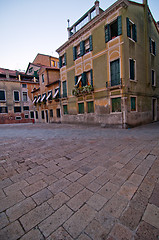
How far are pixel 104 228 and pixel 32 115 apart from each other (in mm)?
28245

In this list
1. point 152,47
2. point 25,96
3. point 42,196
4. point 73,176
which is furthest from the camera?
point 25,96

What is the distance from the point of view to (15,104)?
25.2m

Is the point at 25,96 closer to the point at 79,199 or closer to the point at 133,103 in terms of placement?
the point at 133,103

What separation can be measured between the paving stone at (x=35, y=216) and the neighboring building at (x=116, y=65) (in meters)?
8.53

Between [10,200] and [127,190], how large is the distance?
2028 millimetres

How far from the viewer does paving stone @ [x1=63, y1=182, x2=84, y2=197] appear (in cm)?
191

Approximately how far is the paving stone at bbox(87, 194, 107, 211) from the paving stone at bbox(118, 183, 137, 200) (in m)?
0.35

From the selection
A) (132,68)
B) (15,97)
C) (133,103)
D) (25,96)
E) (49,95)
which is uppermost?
(25,96)

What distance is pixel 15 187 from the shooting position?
2146mm

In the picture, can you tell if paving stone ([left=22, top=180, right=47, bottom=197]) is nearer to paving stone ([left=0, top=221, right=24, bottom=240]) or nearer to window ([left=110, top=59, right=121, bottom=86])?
paving stone ([left=0, top=221, right=24, bottom=240])

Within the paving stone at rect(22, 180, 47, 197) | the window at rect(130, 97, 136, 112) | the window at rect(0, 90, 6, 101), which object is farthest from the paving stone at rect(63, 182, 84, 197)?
the window at rect(0, 90, 6, 101)

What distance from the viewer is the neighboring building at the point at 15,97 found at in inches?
941

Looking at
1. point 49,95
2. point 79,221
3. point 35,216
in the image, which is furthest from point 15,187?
point 49,95

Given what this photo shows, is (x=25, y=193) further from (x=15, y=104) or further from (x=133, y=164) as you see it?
(x=15, y=104)
